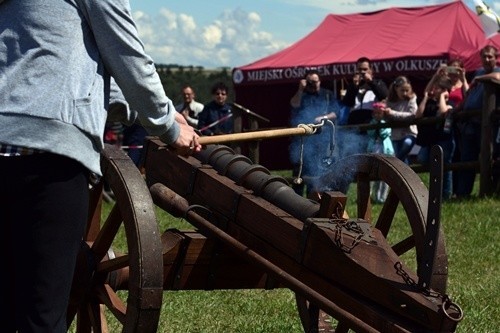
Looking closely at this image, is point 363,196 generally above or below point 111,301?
above

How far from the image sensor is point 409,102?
12.8 metres

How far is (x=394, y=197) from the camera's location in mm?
4840

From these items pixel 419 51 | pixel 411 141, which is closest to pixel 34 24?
pixel 411 141

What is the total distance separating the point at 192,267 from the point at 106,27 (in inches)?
65.4

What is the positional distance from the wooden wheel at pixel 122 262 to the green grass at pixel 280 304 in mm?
1107

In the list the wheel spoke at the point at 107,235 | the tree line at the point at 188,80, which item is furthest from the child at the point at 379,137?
the tree line at the point at 188,80

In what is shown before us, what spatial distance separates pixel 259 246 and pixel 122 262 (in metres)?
0.56

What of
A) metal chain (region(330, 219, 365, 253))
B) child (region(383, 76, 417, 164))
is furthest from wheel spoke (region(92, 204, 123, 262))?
child (region(383, 76, 417, 164))

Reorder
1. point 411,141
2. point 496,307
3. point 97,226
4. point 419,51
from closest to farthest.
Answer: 1. point 97,226
2. point 496,307
3. point 411,141
4. point 419,51

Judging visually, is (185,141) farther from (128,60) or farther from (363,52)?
(363,52)

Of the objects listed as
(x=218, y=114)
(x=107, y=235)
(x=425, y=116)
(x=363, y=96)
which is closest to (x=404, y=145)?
(x=425, y=116)

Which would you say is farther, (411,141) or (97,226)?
(411,141)

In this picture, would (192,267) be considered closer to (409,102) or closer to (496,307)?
(496,307)

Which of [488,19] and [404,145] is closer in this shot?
[404,145]
